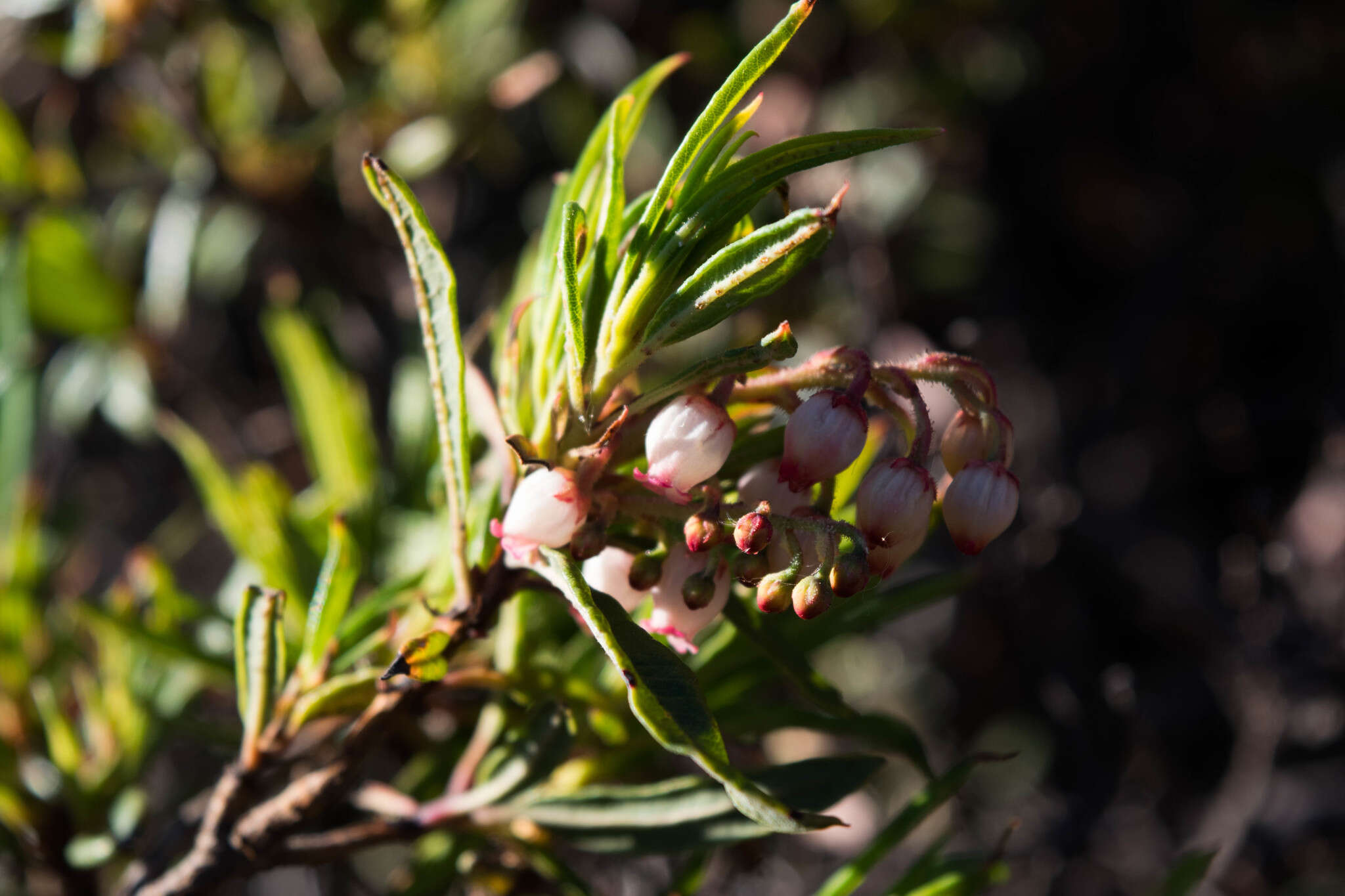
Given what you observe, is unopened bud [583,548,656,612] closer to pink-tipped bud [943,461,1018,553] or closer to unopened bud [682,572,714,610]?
unopened bud [682,572,714,610]

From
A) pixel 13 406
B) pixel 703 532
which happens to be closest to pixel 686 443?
pixel 703 532

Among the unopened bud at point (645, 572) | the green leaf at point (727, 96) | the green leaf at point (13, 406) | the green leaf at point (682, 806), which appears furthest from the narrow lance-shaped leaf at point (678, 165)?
the green leaf at point (13, 406)

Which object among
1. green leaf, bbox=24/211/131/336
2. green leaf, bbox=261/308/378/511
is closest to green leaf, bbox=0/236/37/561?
green leaf, bbox=24/211/131/336

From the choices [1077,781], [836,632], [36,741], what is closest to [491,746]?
[836,632]

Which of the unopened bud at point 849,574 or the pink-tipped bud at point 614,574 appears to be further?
the pink-tipped bud at point 614,574

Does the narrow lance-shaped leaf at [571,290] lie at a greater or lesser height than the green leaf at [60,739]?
greater

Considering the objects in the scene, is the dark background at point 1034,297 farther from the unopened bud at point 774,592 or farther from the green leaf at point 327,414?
the unopened bud at point 774,592

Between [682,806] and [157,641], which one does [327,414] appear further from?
[682,806]

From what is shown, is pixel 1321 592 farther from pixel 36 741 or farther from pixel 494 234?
pixel 36 741

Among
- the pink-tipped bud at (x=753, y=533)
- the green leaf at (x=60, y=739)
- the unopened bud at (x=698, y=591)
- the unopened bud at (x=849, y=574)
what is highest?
the pink-tipped bud at (x=753, y=533)
